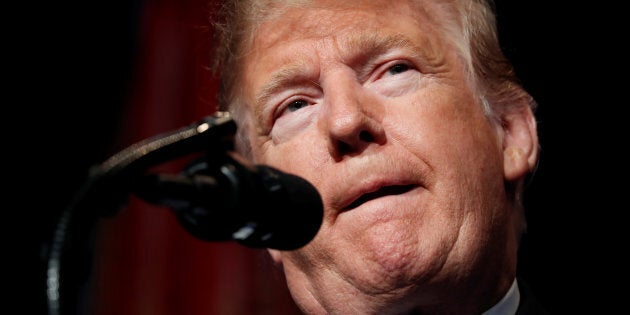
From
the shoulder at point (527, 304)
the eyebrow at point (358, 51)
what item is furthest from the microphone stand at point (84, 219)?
the shoulder at point (527, 304)

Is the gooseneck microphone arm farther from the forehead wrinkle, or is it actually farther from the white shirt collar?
the white shirt collar

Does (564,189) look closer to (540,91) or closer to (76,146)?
(540,91)

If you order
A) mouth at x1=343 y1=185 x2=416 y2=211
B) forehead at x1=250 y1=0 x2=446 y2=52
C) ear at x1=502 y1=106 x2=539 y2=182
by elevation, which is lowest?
ear at x1=502 y1=106 x2=539 y2=182

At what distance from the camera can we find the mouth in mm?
1528

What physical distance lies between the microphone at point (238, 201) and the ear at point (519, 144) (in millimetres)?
868

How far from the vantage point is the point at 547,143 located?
2.39 metres

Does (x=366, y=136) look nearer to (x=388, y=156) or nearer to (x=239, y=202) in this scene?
(x=388, y=156)

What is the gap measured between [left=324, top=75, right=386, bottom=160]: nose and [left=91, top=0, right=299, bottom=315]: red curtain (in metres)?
1.46

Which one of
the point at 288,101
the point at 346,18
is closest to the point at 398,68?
the point at 346,18

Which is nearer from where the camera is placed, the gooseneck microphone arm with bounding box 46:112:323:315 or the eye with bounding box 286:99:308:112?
the gooseneck microphone arm with bounding box 46:112:323:315

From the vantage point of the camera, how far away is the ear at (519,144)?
1717mm

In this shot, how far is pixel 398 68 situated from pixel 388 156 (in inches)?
12.5

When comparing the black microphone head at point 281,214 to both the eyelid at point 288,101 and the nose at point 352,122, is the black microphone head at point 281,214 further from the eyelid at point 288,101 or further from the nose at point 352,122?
the eyelid at point 288,101

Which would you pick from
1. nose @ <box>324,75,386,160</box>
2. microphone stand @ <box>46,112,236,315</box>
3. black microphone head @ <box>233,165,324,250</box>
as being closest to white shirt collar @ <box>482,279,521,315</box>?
nose @ <box>324,75,386,160</box>
